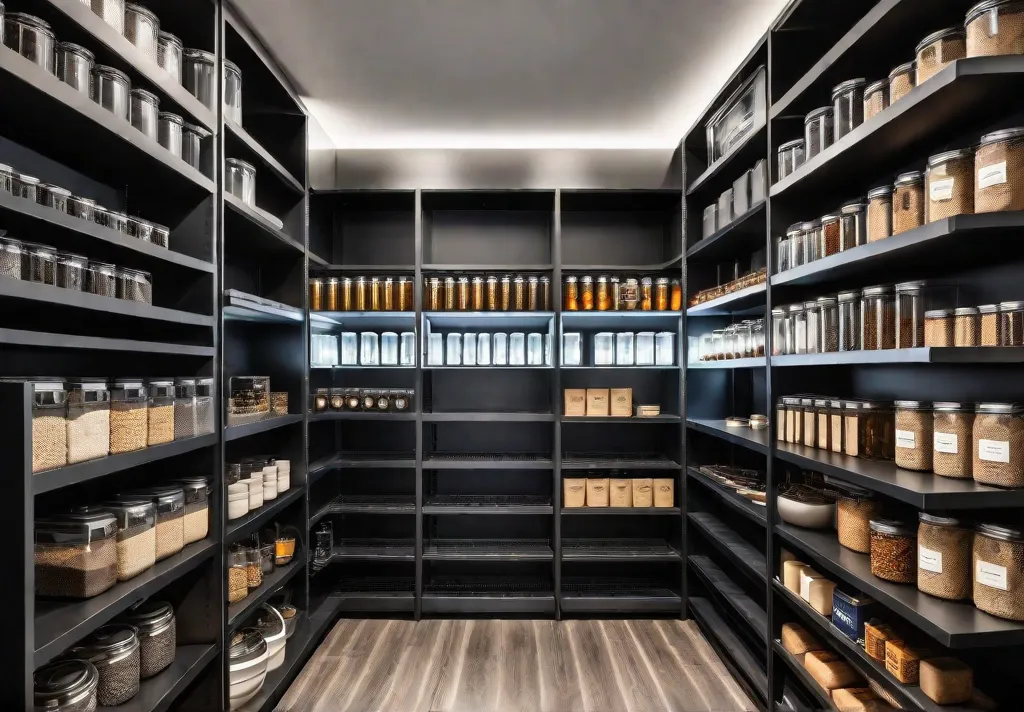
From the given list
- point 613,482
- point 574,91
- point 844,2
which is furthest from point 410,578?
point 844,2

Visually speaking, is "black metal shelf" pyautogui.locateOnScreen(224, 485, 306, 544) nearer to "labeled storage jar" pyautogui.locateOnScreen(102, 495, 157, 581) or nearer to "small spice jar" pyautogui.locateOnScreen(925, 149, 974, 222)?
"labeled storage jar" pyautogui.locateOnScreen(102, 495, 157, 581)

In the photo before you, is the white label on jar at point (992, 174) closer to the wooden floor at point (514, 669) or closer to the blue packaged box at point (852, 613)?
the blue packaged box at point (852, 613)

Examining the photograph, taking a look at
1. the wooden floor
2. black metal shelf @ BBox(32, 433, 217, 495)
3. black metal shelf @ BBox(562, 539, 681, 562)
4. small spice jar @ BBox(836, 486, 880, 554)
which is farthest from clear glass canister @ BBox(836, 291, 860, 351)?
black metal shelf @ BBox(32, 433, 217, 495)

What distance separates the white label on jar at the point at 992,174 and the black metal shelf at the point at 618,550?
7.97ft

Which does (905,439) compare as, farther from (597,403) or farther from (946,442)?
(597,403)

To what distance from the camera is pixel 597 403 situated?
3154 millimetres

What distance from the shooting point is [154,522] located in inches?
63.4

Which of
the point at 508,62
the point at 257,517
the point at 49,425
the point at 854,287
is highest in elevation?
the point at 508,62

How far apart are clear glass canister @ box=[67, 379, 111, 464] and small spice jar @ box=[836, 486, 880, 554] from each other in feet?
7.08

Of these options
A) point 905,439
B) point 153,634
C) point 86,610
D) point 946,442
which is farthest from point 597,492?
point 86,610

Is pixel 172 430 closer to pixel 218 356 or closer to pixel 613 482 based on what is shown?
pixel 218 356

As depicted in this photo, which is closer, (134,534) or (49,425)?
(49,425)

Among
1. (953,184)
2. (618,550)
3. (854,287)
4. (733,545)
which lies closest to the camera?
(953,184)

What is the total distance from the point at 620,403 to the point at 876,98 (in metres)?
1.92
